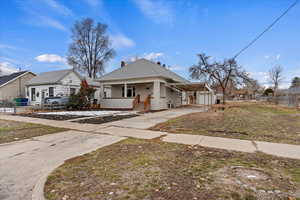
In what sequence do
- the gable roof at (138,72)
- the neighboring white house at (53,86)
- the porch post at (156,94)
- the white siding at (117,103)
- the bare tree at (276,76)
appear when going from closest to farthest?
the porch post at (156,94) < the gable roof at (138,72) < the white siding at (117,103) < the neighboring white house at (53,86) < the bare tree at (276,76)

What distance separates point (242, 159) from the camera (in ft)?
11.4

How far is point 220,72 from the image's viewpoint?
2428 cm

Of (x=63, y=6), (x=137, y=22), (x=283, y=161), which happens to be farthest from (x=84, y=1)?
(x=283, y=161)

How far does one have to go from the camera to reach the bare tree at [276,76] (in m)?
44.8

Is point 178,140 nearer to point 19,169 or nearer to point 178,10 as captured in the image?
point 19,169

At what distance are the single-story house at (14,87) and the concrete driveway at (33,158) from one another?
2521cm

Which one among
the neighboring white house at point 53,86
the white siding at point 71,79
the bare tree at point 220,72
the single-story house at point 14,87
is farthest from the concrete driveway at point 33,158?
the single-story house at point 14,87

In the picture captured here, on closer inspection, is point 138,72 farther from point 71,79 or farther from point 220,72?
point 220,72

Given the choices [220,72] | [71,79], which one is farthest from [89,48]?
[220,72]

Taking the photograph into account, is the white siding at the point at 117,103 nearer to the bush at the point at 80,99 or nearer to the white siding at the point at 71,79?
the bush at the point at 80,99

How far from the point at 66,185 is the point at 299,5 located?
1191 centimetres

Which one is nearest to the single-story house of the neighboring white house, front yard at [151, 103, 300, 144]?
the neighboring white house

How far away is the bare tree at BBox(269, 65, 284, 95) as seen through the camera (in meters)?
44.8

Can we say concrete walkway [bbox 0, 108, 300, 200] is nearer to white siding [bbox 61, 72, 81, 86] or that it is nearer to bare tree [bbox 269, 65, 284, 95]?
white siding [bbox 61, 72, 81, 86]
